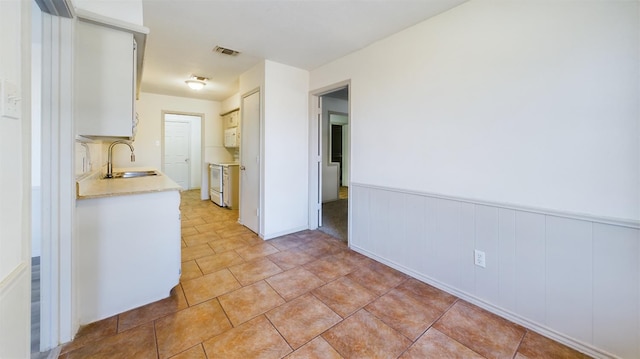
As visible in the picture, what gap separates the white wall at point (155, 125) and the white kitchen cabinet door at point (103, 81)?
13.6ft

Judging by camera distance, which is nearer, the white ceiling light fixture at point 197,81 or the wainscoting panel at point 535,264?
the wainscoting panel at point 535,264

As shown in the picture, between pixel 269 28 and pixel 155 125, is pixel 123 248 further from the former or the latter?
pixel 155 125

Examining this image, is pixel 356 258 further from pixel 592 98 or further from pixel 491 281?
pixel 592 98

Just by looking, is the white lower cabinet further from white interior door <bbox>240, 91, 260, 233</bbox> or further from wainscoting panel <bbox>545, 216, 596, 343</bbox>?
wainscoting panel <bbox>545, 216, 596, 343</bbox>

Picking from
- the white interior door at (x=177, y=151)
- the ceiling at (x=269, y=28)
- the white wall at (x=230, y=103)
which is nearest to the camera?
the ceiling at (x=269, y=28)

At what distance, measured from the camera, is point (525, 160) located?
1746 mm

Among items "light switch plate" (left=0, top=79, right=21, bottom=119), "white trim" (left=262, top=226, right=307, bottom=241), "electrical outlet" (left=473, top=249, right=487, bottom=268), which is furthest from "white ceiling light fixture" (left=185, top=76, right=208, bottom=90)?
"electrical outlet" (left=473, top=249, right=487, bottom=268)

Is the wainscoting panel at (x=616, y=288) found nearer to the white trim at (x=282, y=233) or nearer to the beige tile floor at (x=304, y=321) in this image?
the beige tile floor at (x=304, y=321)

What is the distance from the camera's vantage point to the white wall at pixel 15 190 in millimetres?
774

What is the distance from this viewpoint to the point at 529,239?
5.73 feet

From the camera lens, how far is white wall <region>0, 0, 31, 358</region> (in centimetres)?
77

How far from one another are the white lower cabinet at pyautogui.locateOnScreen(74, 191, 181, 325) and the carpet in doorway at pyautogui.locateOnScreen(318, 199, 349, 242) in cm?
211

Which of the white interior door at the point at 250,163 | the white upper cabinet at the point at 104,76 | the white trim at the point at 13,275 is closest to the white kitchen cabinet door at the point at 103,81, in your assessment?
the white upper cabinet at the point at 104,76

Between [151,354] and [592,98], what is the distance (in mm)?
2987
